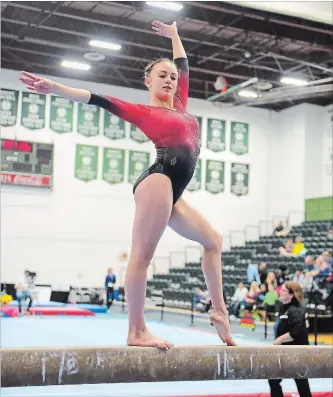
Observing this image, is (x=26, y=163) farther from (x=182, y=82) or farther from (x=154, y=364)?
(x=154, y=364)

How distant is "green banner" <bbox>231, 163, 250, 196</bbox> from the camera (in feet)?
71.8

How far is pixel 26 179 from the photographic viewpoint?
746 inches

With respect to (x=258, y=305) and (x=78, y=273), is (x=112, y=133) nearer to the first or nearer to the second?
(x=78, y=273)

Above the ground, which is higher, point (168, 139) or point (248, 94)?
point (248, 94)

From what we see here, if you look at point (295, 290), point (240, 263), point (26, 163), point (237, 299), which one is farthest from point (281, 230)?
point (295, 290)

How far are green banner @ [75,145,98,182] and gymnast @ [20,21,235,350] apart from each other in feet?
56.4

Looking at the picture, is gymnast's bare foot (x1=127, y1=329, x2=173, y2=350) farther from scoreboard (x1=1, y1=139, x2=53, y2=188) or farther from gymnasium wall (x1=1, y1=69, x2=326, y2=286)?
Result: gymnasium wall (x1=1, y1=69, x2=326, y2=286)

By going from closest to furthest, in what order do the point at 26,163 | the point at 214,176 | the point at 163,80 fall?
the point at 163,80 → the point at 26,163 → the point at 214,176

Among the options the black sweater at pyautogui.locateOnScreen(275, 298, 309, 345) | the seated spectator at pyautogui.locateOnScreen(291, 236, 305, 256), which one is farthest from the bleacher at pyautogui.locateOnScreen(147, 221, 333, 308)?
the black sweater at pyautogui.locateOnScreen(275, 298, 309, 345)

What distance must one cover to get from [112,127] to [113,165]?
49.9 inches

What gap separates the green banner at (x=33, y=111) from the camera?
19141 millimetres

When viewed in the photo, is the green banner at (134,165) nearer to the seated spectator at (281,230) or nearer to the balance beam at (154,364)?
the seated spectator at (281,230)

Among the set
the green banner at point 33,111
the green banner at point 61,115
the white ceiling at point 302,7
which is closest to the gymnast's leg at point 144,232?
the white ceiling at point 302,7

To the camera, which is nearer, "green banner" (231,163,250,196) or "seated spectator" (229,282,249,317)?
"seated spectator" (229,282,249,317)
